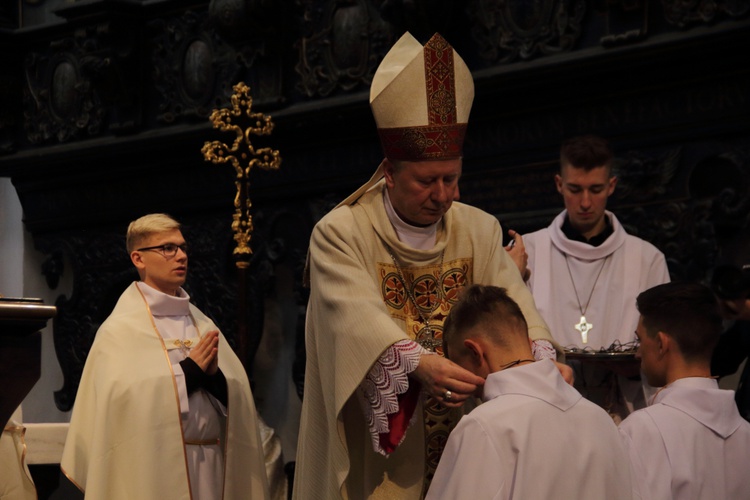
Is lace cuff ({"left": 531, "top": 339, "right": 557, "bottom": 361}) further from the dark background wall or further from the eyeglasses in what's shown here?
the dark background wall

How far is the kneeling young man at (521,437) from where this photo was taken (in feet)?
12.0

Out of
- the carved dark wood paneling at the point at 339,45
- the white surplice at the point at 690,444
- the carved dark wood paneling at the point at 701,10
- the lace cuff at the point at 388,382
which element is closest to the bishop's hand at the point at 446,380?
the lace cuff at the point at 388,382

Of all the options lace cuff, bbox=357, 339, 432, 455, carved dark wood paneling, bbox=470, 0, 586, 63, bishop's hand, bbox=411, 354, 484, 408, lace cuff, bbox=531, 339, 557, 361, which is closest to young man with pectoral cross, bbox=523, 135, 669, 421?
lace cuff, bbox=531, 339, 557, 361

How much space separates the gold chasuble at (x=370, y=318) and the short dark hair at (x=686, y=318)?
1.35ft

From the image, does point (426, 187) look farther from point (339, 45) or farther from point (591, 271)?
point (339, 45)

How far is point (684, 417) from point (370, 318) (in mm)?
1130

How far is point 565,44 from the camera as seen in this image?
9.17 meters

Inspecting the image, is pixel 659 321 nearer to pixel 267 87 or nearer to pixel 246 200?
pixel 246 200

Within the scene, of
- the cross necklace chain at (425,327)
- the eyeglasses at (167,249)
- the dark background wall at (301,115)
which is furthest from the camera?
the dark background wall at (301,115)

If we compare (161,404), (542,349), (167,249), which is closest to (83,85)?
(167,249)

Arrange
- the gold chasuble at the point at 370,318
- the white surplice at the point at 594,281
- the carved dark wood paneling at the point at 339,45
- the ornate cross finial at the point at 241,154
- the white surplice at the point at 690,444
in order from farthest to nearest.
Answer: the carved dark wood paneling at the point at 339,45 → the ornate cross finial at the point at 241,154 → the white surplice at the point at 594,281 → the gold chasuble at the point at 370,318 → the white surplice at the point at 690,444

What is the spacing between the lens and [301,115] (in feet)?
34.8

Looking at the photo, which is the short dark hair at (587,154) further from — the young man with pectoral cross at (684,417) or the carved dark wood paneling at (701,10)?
the carved dark wood paneling at (701,10)

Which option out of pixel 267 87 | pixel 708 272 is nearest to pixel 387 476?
pixel 708 272
